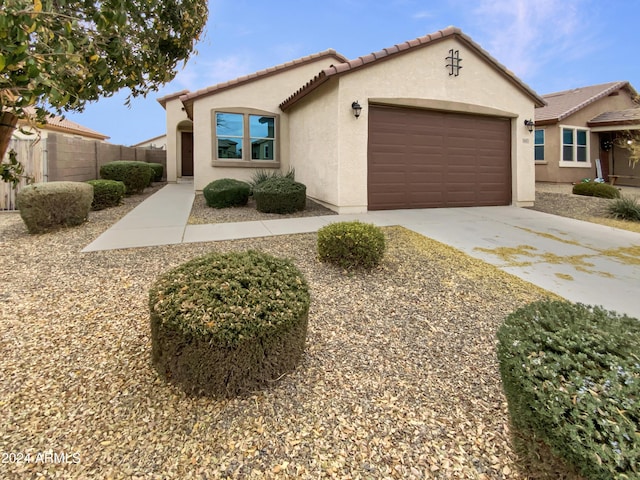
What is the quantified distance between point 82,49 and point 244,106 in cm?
1170

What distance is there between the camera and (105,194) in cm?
1019

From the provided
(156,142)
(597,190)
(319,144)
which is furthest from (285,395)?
(156,142)

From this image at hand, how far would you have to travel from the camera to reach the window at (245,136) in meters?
13.2

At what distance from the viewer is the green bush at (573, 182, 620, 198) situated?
42.8 ft

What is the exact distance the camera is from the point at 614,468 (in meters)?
1.30

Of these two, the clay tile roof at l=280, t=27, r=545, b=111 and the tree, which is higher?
the clay tile roof at l=280, t=27, r=545, b=111

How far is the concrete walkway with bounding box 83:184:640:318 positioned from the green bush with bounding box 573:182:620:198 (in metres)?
5.07

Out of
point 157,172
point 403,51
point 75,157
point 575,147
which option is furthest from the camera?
point 157,172

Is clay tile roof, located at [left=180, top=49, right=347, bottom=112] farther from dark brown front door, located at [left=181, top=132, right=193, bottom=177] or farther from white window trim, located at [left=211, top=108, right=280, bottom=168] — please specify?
dark brown front door, located at [left=181, top=132, right=193, bottom=177]

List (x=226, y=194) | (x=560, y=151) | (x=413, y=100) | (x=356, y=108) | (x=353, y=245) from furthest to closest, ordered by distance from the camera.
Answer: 1. (x=560, y=151)
2. (x=226, y=194)
3. (x=413, y=100)
4. (x=356, y=108)
5. (x=353, y=245)

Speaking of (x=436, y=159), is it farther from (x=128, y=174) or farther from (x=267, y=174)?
(x=128, y=174)

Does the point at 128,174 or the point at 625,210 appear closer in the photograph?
the point at 625,210

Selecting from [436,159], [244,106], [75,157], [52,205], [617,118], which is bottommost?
[52,205]

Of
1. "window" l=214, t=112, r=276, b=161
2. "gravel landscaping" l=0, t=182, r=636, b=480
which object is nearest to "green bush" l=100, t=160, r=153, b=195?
"window" l=214, t=112, r=276, b=161
